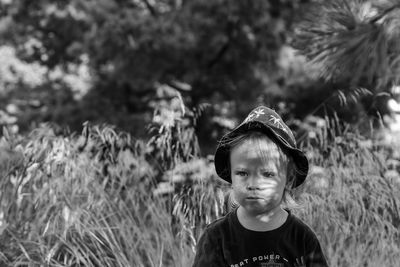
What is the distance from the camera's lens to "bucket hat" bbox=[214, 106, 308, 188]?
193cm

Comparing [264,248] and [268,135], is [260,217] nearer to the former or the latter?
[264,248]

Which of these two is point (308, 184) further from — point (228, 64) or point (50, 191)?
point (228, 64)

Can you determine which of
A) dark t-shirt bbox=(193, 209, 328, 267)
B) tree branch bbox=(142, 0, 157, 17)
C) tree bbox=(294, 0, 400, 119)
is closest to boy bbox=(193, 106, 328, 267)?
dark t-shirt bbox=(193, 209, 328, 267)

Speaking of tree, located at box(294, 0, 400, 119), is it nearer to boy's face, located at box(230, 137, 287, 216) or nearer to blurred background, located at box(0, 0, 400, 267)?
blurred background, located at box(0, 0, 400, 267)

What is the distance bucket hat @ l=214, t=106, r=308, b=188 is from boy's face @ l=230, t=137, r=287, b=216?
0.03 metres

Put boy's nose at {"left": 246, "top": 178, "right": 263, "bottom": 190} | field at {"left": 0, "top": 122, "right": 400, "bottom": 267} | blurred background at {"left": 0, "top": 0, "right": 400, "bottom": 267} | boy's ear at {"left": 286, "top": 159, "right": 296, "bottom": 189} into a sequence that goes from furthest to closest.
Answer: blurred background at {"left": 0, "top": 0, "right": 400, "bottom": 267}, field at {"left": 0, "top": 122, "right": 400, "bottom": 267}, boy's ear at {"left": 286, "top": 159, "right": 296, "bottom": 189}, boy's nose at {"left": 246, "top": 178, "right": 263, "bottom": 190}

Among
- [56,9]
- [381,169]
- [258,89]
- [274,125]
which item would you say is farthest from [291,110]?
[274,125]

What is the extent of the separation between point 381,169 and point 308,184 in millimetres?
368

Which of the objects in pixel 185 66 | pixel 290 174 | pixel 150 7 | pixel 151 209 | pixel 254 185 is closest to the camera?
pixel 254 185

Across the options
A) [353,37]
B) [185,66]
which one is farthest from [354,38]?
[185,66]

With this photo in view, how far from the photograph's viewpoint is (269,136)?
194 centimetres

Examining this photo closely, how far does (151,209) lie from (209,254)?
1414 mm

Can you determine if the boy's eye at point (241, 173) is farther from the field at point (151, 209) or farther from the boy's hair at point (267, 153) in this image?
the field at point (151, 209)

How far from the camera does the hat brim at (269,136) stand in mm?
1932
